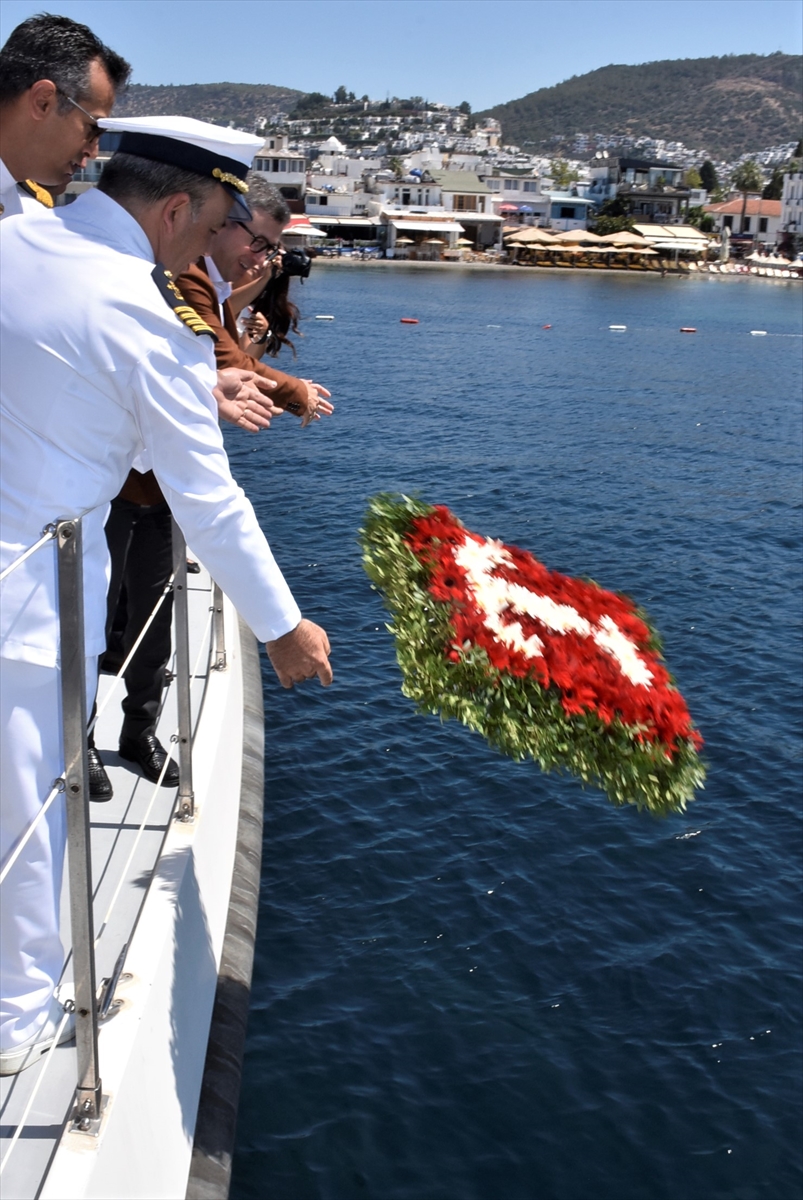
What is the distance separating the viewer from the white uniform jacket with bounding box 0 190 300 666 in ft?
8.36

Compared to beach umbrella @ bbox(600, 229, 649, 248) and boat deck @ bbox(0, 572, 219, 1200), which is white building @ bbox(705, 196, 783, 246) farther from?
boat deck @ bbox(0, 572, 219, 1200)

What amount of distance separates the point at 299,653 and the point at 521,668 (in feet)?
3.19

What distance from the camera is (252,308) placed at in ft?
19.7

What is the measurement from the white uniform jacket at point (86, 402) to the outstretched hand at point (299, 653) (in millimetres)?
229

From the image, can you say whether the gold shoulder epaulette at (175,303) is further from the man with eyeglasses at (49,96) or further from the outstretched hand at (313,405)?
the outstretched hand at (313,405)

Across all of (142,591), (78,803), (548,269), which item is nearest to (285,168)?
(548,269)

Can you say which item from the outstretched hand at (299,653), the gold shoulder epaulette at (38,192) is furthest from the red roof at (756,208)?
the outstretched hand at (299,653)

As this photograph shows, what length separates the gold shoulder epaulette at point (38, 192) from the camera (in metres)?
4.23

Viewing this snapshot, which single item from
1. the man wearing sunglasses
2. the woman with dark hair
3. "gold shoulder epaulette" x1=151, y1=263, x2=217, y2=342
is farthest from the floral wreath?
the woman with dark hair

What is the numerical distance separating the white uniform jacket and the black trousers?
6.02ft

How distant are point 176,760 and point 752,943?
201 inches

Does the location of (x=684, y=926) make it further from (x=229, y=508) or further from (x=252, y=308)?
(x=229, y=508)

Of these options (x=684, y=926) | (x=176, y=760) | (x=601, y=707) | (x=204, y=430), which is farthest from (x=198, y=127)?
(x=684, y=926)

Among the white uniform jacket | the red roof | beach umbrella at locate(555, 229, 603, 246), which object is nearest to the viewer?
the white uniform jacket
